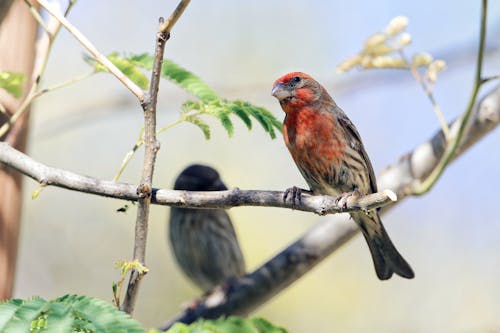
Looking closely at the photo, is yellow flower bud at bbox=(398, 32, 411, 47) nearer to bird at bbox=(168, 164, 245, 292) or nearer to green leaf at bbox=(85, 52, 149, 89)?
Result: green leaf at bbox=(85, 52, 149, 89)

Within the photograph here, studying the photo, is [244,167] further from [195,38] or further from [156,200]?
[156,200]

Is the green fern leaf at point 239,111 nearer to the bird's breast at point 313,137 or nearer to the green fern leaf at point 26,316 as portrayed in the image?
the green fern leaf at point 26,316

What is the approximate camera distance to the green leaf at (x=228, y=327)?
230 centimetres

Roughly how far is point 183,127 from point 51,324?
30.1 ft

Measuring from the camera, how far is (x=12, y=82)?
3.69m

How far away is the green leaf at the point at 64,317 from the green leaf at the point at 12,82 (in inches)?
64.4

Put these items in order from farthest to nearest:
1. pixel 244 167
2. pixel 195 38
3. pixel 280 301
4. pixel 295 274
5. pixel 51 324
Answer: pixel 195 38 → pixel 244 167 → pixel 280 301 → pixel 295 274 → pixel 51 324

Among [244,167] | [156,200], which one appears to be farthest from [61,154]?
[156,200]

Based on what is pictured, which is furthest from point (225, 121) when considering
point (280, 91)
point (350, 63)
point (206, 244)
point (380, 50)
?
point (206, 244)

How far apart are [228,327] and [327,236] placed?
3.25 meters

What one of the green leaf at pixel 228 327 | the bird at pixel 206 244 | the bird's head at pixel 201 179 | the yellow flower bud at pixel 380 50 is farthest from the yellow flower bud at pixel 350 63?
the bird at pixel 206 244

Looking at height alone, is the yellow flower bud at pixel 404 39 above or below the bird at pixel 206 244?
above

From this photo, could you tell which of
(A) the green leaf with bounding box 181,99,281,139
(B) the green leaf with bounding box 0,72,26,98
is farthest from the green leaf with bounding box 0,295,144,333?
(B) the green leaf with bounding box 0,72,26,98

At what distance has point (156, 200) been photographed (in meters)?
3.04
